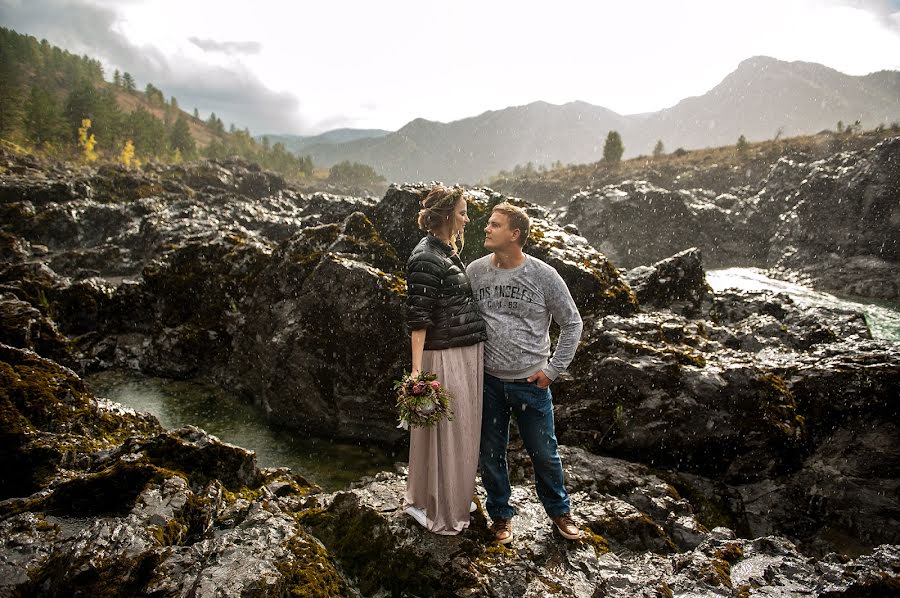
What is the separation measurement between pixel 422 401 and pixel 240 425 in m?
8.62

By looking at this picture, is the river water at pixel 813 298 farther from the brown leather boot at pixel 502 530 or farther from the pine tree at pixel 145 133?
the pine tree at pixel 145 133

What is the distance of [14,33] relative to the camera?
156500 millimetres

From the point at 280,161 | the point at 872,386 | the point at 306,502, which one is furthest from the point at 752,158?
the point at 280,161

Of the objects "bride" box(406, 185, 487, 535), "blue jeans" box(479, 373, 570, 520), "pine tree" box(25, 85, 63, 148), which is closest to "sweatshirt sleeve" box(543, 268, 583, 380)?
"blue jeans" box(479, 373, 570, 520)

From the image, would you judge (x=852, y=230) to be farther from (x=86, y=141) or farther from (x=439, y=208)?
(x=86, y=141)

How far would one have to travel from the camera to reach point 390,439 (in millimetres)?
10188

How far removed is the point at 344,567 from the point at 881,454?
28.7 ft

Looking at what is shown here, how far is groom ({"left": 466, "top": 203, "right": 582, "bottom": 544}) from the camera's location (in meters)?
4.70

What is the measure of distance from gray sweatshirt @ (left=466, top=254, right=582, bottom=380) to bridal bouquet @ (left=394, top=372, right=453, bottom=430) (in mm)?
737

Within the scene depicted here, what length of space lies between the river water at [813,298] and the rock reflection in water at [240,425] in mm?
14669

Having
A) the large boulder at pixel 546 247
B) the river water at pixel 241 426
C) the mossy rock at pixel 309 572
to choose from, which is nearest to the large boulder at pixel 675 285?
the large boulder at pixel 546 247

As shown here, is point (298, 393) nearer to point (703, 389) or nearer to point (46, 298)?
point (703, 389)

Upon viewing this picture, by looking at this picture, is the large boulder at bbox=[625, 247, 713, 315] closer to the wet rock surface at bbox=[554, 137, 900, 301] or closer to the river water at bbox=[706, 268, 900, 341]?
the river water at bbox=[706, 268, 900, 341]

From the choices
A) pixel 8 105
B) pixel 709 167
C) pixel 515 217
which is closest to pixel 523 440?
pixel 515 217
